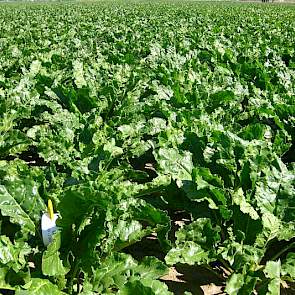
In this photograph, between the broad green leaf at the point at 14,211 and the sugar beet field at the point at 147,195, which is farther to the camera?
the broad green leaf at the point at 14,211

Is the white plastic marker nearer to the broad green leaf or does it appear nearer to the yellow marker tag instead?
the yellow marker tag

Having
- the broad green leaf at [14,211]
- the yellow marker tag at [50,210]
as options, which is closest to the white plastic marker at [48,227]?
the yellow marker tag at [50,210]

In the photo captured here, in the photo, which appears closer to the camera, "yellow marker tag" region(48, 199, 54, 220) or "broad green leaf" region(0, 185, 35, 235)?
"yellow marker tag" region(48, 199, 54, 220)

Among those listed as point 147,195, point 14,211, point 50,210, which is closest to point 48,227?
point 50,210

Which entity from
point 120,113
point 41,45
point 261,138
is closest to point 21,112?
point 120,113

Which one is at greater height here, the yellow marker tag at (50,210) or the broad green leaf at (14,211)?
the yellow marker tag at (50,210)

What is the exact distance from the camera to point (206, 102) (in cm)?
522

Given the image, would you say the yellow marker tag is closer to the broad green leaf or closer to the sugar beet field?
the sugar beet field

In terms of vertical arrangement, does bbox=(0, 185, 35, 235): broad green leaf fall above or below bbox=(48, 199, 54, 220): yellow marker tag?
below

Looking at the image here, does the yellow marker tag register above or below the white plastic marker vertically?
above

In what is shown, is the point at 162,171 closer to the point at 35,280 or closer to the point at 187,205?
the point at 187,205

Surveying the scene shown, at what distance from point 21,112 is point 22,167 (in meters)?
1.66

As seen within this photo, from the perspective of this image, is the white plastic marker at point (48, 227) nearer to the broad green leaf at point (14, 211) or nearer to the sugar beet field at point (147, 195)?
the sugar beet field at point (147, 195)

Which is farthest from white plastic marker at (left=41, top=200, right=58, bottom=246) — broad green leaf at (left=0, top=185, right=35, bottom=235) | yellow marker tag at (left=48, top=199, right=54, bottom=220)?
broad green leaf at (left=0, top=185, right=35, bottom=235)
